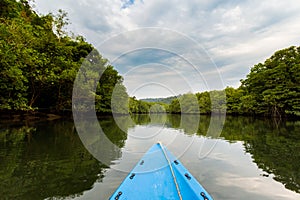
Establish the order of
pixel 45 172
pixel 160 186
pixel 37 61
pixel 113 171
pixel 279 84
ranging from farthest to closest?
1. pixel 279 84
2. pixel 37 61
3. pixel 113 171
4. pixel 45 172
5. pixel 160 186

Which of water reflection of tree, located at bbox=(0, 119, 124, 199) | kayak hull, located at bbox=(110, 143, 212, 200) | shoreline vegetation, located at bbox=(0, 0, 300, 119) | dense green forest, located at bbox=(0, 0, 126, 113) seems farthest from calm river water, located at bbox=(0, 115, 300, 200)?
shoreline vegetation, located at bbox=(0, 0, 300, 119)

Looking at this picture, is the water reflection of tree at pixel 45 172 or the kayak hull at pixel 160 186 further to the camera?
the water reflection of tree at pixel 45 172

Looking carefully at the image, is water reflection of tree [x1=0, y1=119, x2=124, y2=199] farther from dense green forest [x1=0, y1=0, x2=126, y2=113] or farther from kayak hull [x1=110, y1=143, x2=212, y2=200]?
dense green forest [x1=0, y1=0, x2=126, y2=113]

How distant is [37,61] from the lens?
14.3m

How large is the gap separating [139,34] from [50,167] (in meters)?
5.78

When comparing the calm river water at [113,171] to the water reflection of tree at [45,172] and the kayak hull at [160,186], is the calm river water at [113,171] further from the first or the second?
the kayak hull at [160,186]

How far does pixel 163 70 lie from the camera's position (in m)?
9.65

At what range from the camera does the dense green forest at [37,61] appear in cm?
1246

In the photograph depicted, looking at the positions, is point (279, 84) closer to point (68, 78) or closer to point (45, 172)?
point (68, 78)

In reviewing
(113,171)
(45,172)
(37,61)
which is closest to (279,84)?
(113,171)

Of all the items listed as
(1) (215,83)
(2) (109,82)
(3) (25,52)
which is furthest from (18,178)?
(2) (109,82)

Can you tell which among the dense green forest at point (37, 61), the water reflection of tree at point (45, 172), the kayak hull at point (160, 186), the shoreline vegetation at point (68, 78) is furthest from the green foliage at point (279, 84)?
the water reflection of tree at point (45, 172)

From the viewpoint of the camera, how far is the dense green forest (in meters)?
12.5

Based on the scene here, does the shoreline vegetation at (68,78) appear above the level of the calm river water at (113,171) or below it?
above
